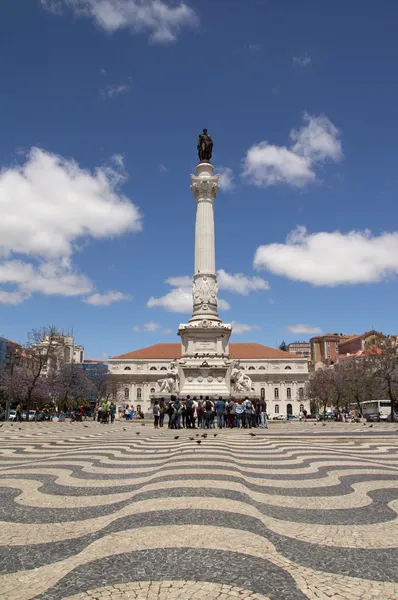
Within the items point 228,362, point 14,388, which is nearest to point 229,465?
point 228,362

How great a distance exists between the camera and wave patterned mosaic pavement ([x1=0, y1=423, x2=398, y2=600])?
10.1ft

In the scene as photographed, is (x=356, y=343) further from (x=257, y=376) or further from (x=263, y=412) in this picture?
(x=263, y=412)

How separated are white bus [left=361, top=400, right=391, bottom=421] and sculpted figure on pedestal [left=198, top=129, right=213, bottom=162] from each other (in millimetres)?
31556

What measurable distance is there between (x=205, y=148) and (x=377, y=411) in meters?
32.9

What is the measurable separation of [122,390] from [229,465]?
8439 cm

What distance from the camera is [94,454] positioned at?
434 inches

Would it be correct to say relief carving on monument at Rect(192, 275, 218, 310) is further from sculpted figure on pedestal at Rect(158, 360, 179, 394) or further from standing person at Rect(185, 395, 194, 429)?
standing person at Rect(185, 395, 194, 429)

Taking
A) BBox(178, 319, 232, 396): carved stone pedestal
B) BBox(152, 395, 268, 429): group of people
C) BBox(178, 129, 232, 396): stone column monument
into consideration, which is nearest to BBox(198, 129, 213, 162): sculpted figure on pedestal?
BBox(178, 129, 232, 396): stone column monument

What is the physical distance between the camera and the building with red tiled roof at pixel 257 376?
90750 mm

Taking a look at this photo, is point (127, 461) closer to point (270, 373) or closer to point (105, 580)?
point (105, 580)

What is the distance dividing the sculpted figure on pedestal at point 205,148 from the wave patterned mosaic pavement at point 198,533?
39620 millimetres

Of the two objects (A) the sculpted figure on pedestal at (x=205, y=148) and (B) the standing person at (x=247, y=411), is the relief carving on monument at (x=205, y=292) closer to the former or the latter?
(A) the sculpted figure on pedestal at (x=205, y=148)

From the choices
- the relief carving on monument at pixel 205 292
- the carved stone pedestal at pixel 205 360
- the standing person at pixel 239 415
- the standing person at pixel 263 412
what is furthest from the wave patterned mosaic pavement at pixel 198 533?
the relief carving on monument at pixel 205 292

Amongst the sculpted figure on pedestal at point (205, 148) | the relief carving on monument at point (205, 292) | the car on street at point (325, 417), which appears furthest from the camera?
the car on street at point (325, 417)
